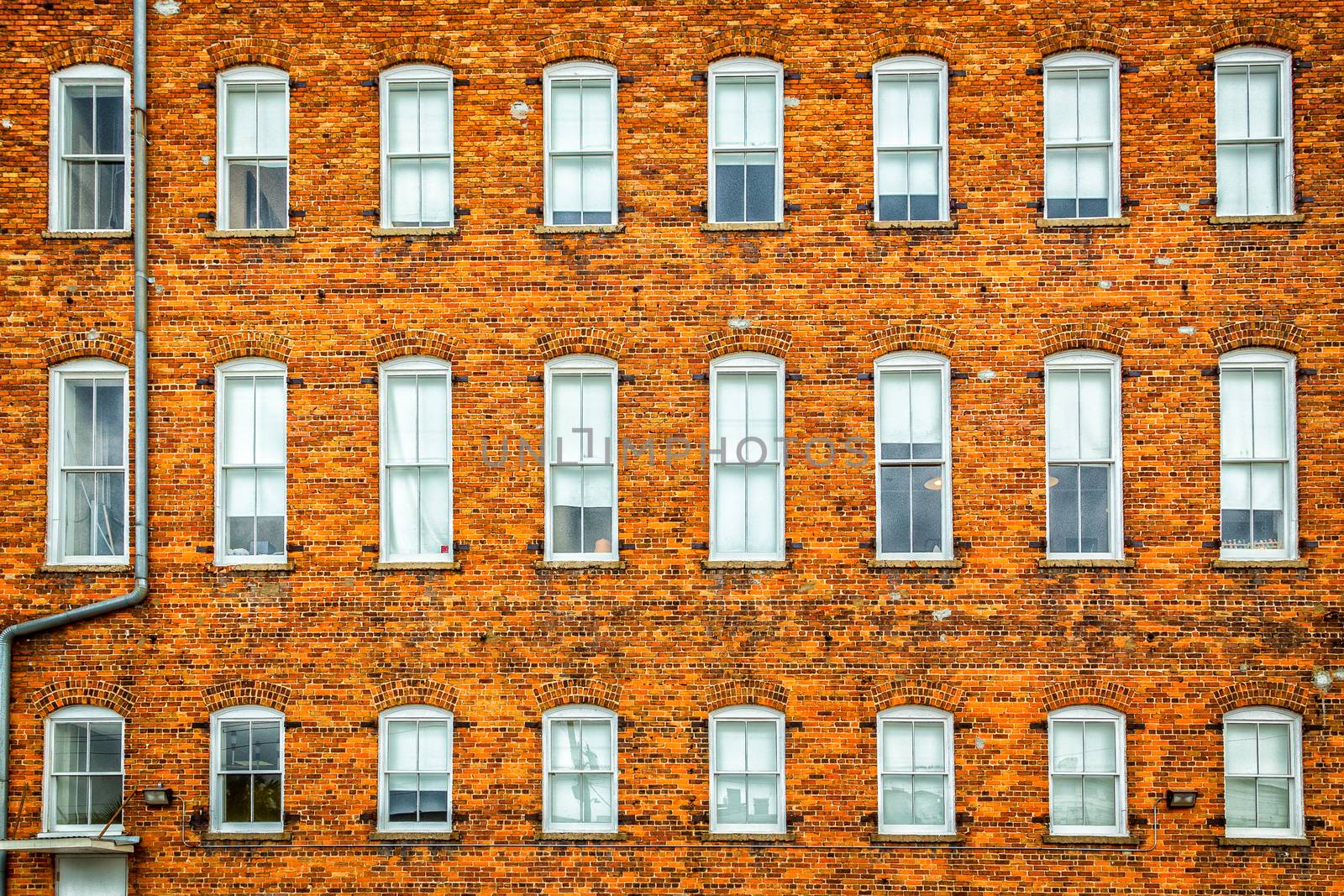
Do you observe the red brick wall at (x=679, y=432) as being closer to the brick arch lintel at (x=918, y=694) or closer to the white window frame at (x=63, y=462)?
the brick arch lintel at (x=918, y=694)

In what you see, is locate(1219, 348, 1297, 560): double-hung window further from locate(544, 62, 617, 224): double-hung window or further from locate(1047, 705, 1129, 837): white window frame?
locate(544, 62, 617, 224): double-hung window

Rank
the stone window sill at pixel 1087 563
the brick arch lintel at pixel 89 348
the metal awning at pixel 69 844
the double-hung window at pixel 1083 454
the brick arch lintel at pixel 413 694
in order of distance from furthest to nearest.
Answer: the brick arch lintel at pixel 89 348, the double-hung window at pixel 1083 454, the brick arch lintel at pixel 413 694, the stone window sill at pixel 1087 563, the metal awning at pixel 69 844

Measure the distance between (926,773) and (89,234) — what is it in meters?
11.5

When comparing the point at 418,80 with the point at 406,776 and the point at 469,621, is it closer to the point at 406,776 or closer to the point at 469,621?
the point at 469,621

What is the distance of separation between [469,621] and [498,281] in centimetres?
393

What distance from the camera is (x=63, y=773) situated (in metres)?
12.2

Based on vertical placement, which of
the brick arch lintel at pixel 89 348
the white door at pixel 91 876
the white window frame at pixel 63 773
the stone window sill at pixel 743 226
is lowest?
the white door at pixel 91 876

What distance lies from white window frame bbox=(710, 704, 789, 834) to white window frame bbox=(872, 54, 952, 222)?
583 centimetres

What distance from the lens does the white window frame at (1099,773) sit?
11828 mm

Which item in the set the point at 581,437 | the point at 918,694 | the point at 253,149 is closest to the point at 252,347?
the point at 253,149

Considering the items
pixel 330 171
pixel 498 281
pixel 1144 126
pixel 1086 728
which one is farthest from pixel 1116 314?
pixel 330 171

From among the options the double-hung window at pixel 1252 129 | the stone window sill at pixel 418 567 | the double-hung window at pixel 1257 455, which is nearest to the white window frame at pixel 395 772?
the stone window sill at pixel 418 567

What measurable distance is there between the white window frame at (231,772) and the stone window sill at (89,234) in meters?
5.63

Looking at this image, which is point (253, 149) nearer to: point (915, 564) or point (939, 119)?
point (939, 119)
